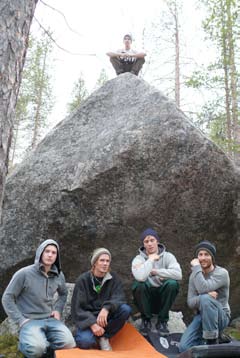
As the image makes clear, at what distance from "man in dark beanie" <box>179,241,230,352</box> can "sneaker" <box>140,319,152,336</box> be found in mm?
587

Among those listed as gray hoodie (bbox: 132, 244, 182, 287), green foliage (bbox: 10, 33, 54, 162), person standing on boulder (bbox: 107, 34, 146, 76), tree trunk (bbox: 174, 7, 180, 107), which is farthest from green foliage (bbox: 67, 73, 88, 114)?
gray hoodie (bbox: 132, 244, 182, 287)

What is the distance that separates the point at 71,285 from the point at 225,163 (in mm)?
3346

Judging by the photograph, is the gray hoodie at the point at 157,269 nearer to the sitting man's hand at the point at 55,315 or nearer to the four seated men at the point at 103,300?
the four seated men at the point at 103,300

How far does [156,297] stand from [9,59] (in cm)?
397

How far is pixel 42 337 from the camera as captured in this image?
4.89 meters

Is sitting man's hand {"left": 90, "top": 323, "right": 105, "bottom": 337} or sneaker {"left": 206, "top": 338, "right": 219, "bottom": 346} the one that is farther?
sitting man's hand {"left": 90, "top": 323, "right": 105, "bottom": 337}

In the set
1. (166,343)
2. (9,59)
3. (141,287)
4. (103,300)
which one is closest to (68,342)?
(103,300)

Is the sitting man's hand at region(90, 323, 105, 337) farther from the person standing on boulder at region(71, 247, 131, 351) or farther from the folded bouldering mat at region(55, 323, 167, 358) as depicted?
the folded bouldering mat at region(55, 323, 167, 358)

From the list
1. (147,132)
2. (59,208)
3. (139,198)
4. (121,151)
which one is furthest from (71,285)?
(147,132)

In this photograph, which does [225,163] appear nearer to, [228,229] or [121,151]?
[228,229]

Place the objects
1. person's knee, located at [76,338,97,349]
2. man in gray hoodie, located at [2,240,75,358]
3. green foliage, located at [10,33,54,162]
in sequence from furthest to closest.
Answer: green foliage, located at [10,33,54,162], person's knee, located at [76,338,97,349], man in gray hoodie, located at [2,240,75,358]

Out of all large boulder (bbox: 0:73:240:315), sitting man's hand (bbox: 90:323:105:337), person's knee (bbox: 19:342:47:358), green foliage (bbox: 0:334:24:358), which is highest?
large boulder (bbox: 0:73:240:315)

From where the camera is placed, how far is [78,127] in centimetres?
762

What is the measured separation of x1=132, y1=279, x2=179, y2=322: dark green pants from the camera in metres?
5.62
